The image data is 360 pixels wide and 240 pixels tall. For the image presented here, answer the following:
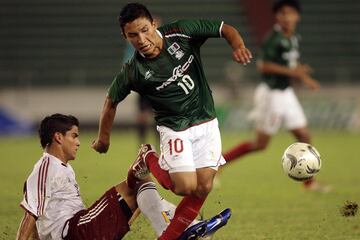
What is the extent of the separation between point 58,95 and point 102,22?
3.42 m

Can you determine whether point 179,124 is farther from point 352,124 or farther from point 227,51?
point 227,51

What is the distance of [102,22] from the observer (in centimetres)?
2211

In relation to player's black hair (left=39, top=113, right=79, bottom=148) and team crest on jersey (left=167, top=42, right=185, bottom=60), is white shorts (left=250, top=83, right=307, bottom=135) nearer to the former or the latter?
team crest on jersey (left=167, top=42, right=185, bottom=60)

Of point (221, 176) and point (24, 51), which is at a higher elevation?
point (24, 51)

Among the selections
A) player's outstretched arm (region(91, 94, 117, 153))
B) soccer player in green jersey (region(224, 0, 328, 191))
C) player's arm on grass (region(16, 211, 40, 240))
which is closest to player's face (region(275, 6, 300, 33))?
soccer player in green jersey (region(224, 0, 328, 191))

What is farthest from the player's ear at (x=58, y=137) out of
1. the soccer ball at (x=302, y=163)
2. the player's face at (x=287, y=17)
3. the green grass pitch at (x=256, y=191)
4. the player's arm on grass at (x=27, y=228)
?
the player's face at (x=287, y=17)

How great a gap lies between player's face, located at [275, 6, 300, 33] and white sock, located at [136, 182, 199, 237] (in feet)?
14.5

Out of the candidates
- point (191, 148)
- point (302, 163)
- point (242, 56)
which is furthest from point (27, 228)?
point (302, 163)

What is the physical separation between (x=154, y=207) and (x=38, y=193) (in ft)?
2.67

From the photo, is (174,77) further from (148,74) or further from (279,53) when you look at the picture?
(279,53)

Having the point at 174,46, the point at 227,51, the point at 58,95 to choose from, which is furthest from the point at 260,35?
the point at 174,46

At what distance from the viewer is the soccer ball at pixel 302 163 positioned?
6672 mm

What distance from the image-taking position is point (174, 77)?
5.78 meters

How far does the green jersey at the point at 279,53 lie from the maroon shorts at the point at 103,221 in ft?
14.8
